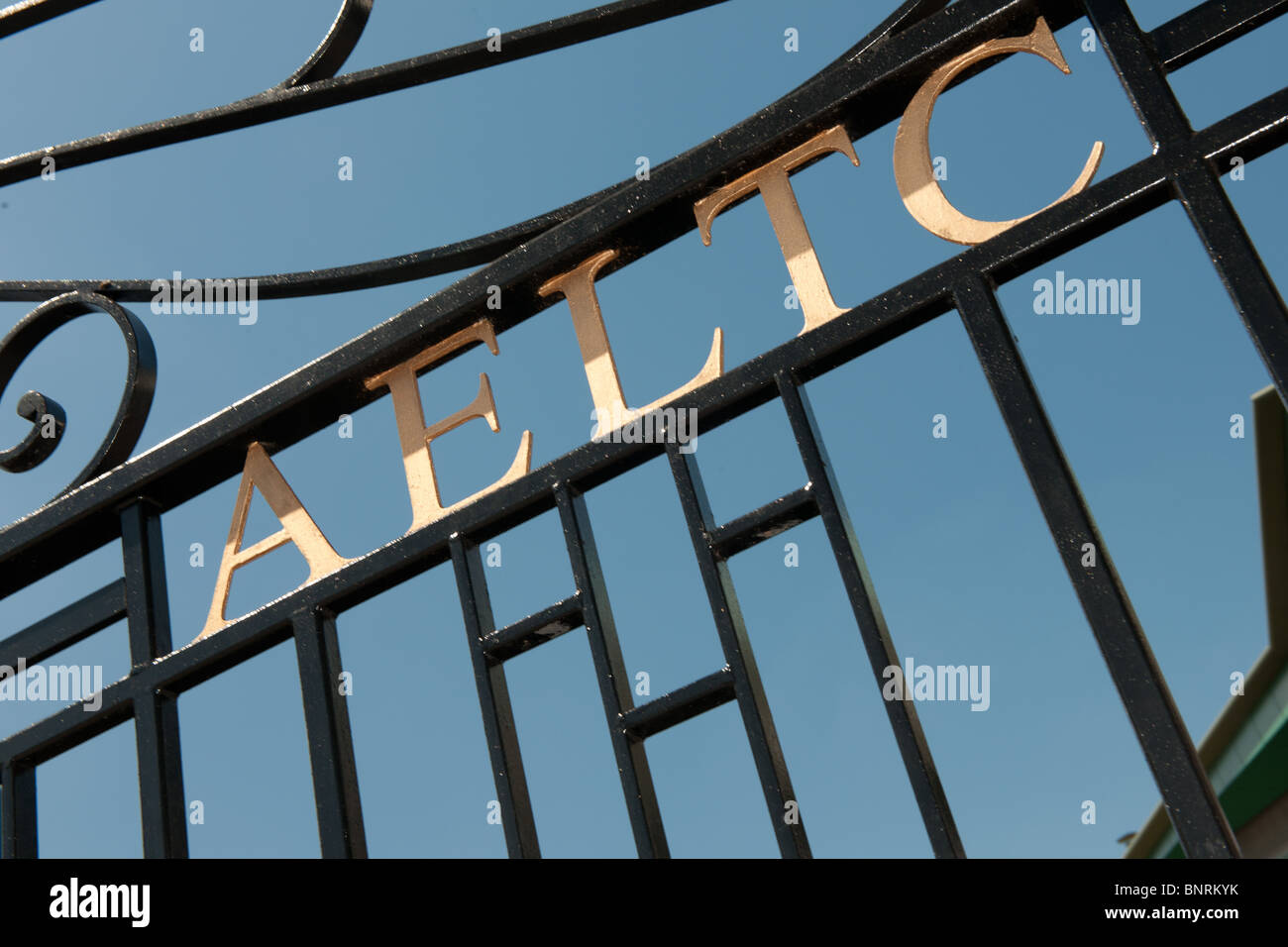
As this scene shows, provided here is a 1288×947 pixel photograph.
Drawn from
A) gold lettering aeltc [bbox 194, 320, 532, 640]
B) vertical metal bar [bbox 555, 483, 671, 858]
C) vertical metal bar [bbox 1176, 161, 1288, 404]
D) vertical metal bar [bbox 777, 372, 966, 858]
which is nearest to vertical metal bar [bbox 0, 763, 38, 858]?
gold lettering aeltc [bbox 194, 320, 532, 640]

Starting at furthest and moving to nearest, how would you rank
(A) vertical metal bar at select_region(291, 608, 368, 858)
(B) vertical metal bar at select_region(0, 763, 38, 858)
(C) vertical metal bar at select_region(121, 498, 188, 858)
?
1. (B) vertical metal bar at select_region(0, 763, 38, 858)
2. (C) vertical metal bar at select_region(121, 498, 188, 858)
3. (A) vertical metal bar at select_region(291, 608, 368, 858)

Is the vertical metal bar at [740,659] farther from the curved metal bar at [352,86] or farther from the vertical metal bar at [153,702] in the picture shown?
the vertical metal bar at [153,702]

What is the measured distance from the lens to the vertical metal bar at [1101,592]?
5.74ft

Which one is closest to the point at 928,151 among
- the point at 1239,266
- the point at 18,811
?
the point at 1239,266

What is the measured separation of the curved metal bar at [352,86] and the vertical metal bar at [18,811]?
1.39m

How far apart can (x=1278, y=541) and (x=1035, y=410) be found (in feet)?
30.7

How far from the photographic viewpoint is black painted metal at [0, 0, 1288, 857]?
1962mm

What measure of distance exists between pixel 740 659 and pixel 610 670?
24 cm

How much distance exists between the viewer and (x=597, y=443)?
235 cm

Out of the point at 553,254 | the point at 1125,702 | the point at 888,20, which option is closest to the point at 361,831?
the point at 553,254

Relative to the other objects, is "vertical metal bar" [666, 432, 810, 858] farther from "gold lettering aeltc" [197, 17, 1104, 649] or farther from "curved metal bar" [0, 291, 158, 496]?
"curved metal bar" [0, 291, 158, 496]

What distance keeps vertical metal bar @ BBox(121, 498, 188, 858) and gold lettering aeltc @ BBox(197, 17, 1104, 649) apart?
157 mm
